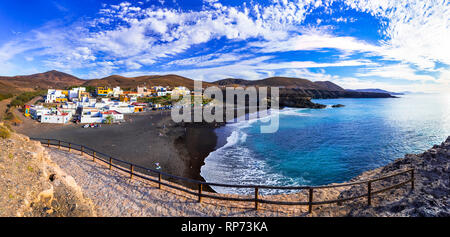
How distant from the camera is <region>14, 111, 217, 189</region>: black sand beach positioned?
15.6 m

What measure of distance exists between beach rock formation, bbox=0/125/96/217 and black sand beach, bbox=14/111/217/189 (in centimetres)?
846

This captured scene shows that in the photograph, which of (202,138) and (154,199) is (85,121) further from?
(154,199)

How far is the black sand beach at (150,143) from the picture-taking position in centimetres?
1560

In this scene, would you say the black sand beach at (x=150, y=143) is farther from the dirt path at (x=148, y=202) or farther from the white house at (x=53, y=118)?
the dirt path at (x=148, y=202)

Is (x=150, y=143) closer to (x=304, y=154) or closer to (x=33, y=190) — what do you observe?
(x=304, y=154)

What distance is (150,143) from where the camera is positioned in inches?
831

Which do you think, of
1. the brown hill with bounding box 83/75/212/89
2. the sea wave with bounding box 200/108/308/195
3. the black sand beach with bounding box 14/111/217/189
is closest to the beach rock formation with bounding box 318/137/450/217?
the sea wave with bounding box 200/108/308/195

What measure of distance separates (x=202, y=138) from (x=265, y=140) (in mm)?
8095

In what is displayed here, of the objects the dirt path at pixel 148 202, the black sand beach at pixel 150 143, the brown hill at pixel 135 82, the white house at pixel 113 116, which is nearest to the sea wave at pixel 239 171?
the black sand beach at pixel 150 143

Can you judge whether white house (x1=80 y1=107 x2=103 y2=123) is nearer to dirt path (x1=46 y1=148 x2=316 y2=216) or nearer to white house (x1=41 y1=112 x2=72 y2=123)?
white house (x1=41 y1=112 x2=72 y2=123)

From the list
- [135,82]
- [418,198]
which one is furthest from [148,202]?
[135,82]

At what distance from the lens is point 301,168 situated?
15281 millimetres
